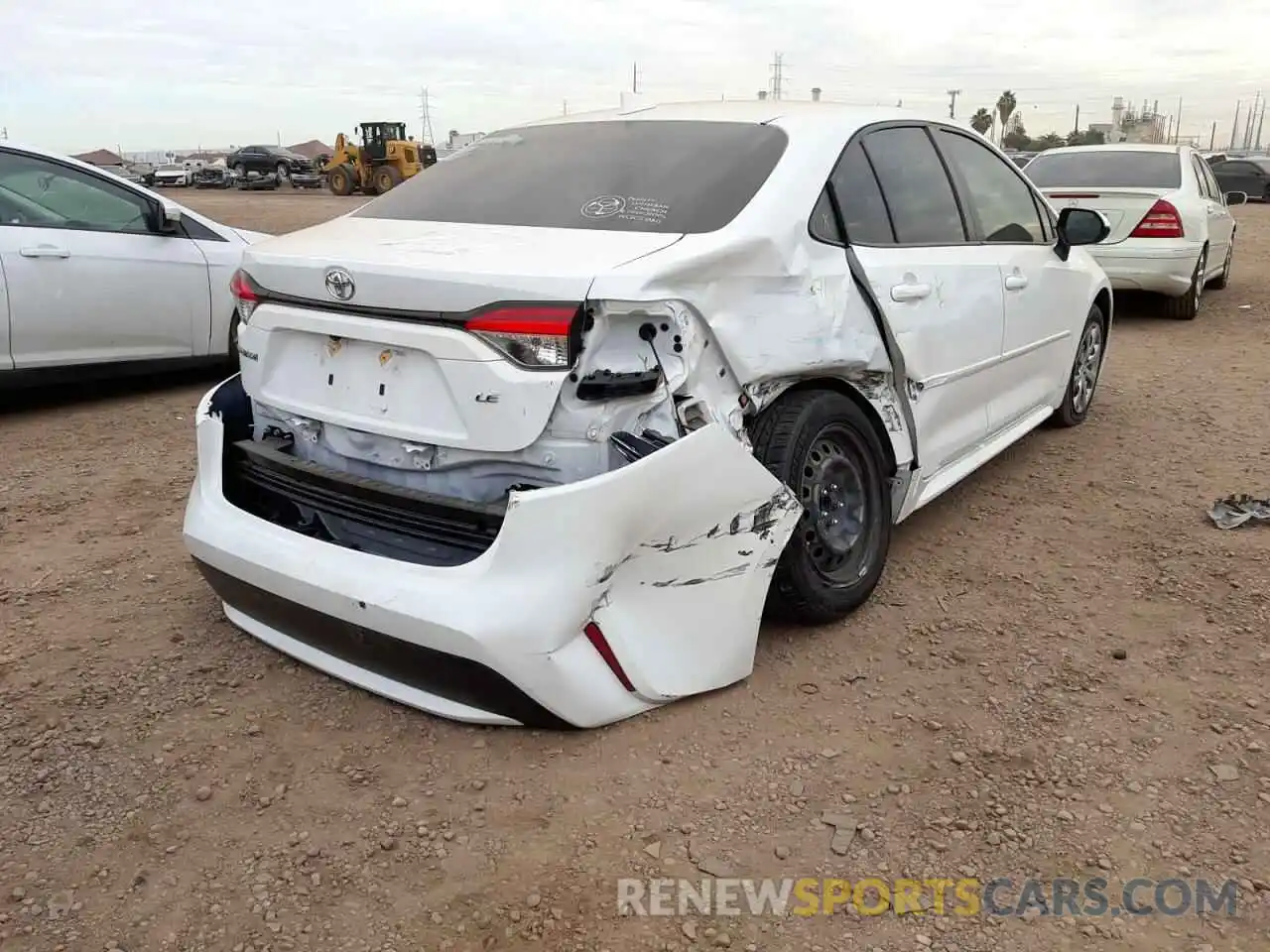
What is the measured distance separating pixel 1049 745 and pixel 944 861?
24.1 inches

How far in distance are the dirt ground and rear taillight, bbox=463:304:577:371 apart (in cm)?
101

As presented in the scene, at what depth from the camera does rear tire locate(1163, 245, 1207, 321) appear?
8.91 metres

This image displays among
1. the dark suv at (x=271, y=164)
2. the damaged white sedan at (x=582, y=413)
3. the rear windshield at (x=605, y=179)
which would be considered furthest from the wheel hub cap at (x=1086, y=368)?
the dark suv at (x=271, y=164)

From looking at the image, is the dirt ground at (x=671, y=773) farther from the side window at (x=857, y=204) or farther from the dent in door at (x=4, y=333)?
the dent in door at (x=4, y=333)

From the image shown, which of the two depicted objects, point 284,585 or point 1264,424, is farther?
point 1264,424

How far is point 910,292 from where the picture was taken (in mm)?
3455

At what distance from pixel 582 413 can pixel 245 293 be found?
122 centimetres

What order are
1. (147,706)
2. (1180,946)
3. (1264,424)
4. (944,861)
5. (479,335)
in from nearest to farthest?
(1180,946)
(944,861)
(479,335)
(147,706)
(1264,424)

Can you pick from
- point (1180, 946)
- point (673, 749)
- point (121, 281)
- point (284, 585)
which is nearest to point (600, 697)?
point (673, 749)

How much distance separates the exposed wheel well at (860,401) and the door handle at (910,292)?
0.35 m

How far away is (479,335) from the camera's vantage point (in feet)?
8.25

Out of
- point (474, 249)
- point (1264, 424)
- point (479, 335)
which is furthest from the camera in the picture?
point (1264, 424)

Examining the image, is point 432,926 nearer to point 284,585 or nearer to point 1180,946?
point 284,585

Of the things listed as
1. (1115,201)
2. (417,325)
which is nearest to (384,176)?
(1115,201)
